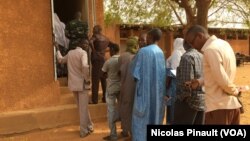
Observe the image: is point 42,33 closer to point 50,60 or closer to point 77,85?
point 50,60

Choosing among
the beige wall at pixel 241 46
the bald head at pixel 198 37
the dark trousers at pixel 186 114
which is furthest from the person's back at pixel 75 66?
the beige wall at pixel 241 46

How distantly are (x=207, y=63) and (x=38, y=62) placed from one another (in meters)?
4.39

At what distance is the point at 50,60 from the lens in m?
7.59

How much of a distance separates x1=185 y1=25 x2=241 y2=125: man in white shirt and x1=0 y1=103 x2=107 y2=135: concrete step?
4.16m

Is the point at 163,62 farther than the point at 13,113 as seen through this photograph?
No

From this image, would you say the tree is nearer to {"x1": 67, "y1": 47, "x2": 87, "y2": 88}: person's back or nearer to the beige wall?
{"x1": 67, "y1": 47, "x2": 87, "y2": 88}: person's back

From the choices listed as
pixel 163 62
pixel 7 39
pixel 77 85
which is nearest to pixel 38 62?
pixel 7 39

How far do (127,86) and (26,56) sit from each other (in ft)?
7.44

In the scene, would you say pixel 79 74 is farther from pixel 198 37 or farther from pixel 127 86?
pixel 198 37

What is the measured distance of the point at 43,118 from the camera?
7312 millimetres

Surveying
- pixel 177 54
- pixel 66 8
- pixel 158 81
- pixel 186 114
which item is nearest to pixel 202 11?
pixel 177 54

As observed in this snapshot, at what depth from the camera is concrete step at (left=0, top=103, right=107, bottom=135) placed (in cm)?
693

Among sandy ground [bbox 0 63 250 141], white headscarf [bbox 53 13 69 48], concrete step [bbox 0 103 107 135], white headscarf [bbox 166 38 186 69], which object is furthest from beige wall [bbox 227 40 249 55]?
sandy ground [bbox 0 63 250 141]

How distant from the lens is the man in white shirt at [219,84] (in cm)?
367
